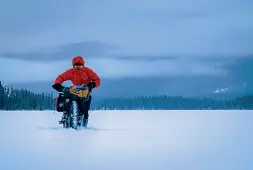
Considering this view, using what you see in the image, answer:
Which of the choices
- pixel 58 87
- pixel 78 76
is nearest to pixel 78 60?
pixel 78 76

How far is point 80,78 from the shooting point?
41.6ft

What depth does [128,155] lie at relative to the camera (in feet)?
22.9

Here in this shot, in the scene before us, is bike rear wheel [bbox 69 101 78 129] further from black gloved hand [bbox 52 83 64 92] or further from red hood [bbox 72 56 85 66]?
red hood [bbox 72 56 85 66]

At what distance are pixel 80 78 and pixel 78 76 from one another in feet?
0.27

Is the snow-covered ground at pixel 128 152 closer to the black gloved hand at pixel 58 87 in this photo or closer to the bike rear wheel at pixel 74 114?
the bike rear wheel at pixel 74 114

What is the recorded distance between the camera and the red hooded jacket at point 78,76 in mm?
12609

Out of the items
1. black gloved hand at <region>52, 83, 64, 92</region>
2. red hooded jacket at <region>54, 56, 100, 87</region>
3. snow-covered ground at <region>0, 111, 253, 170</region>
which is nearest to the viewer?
snow-covered ground at <region>0, 111, 253, 170</region>

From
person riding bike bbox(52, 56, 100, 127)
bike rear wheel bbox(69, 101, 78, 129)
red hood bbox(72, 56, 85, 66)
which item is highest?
red hood bbox(72, 56, 85, 66)

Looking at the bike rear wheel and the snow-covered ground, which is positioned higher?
the bike rear wheel

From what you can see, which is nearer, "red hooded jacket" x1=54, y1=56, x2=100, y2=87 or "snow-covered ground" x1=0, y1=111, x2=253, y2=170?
"snow-covered ground" x1=0, y1=111, x2=253, y2=170

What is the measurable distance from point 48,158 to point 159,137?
3.78 meters

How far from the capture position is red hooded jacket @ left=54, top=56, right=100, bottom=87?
41.4 feet

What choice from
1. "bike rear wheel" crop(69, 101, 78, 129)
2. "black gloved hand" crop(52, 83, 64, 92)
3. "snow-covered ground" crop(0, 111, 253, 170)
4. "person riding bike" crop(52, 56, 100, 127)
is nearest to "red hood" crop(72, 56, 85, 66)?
"person riding bike" crop(52, 56, 100, 127)

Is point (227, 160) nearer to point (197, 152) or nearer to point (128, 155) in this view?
point (197, 152)
